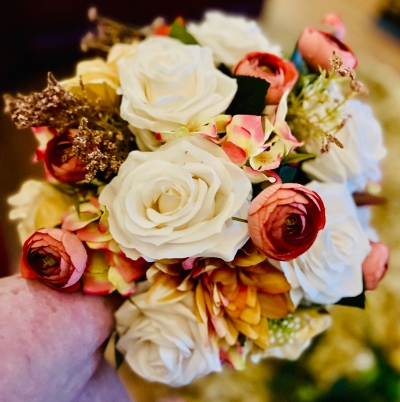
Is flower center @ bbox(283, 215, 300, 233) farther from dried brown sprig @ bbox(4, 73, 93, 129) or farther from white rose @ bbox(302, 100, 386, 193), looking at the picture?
dried brown sprig @ bbox(4, 73, 93, 129)

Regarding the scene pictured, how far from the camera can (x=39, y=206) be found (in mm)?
602

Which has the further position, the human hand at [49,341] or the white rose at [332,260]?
the white rose at [332,260]

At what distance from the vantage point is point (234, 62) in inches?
27.3

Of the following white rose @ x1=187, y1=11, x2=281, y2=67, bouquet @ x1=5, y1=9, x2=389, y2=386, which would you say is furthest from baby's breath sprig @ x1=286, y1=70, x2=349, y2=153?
white rose @ x1=187, y1=11, x2=281, y2=67

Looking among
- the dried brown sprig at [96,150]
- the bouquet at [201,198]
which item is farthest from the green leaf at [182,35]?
the dried brown sprig at [96,150]

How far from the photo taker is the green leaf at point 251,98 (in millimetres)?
589

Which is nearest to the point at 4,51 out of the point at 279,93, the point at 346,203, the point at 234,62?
the point at 234,62

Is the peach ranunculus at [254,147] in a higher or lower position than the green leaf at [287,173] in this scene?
higher

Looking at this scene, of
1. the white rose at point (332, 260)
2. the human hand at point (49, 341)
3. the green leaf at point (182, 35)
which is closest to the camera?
the human hand at point (49, 341)

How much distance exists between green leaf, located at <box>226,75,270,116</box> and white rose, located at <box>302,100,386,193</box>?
121mm

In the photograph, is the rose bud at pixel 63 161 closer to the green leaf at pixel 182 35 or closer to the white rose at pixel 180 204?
the white rose at pixel 180 204

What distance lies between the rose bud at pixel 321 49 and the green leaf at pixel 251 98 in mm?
104

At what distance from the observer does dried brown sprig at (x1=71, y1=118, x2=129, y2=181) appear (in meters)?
0.52

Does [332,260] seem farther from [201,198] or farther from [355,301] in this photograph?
[201,198]
